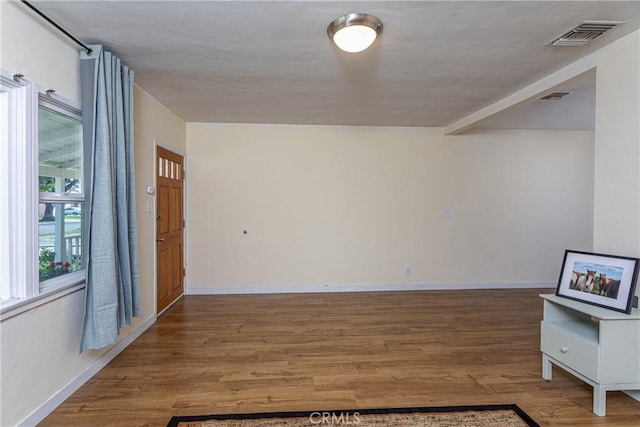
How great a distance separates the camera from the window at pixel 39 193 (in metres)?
1.83

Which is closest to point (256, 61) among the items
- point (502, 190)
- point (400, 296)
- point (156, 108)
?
point (156, 108)

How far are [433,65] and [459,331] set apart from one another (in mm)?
2639

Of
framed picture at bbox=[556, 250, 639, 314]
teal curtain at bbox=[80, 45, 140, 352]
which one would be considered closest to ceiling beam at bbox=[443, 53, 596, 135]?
framed picture at bbox=[556, 250, 639, 314]

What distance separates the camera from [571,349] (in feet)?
7.11

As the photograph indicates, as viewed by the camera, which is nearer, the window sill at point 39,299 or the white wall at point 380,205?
the window sill at point 39,299

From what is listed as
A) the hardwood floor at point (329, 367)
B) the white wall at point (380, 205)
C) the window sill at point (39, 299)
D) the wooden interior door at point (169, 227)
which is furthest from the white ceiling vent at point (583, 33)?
the wooden interior door at point (169, 227)

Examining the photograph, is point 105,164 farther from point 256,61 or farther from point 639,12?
point 639,12

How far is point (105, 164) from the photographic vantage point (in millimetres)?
2266

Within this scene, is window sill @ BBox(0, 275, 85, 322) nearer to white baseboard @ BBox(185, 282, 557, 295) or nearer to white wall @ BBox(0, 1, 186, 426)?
white wall @ BBox(0, 1, 186, 426)

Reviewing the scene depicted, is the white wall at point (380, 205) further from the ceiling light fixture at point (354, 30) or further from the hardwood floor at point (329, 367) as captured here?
the ceiling light fixture at point (354, 30)

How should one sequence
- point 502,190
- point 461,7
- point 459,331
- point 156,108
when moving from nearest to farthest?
point 461,7 → point 459,331 → point 156,108 → point 502,190

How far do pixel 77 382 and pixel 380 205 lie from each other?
398 cm

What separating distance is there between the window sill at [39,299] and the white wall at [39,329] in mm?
31

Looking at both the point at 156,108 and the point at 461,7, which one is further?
the point at 156,108
